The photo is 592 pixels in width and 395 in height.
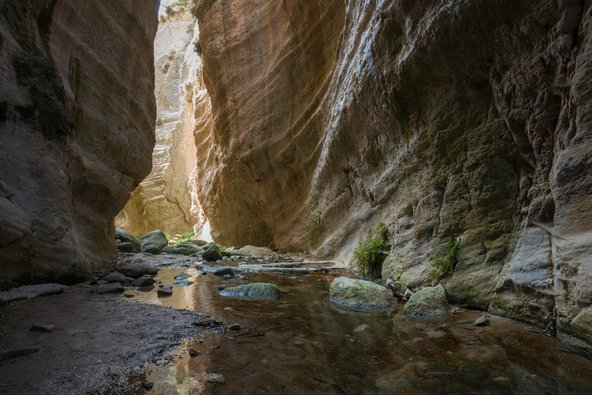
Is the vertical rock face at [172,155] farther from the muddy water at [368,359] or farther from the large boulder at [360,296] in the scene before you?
the muddy water at [368,359]

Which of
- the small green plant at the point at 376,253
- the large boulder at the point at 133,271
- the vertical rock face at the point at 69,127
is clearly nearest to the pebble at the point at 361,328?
the small green plant at the point at 376,253

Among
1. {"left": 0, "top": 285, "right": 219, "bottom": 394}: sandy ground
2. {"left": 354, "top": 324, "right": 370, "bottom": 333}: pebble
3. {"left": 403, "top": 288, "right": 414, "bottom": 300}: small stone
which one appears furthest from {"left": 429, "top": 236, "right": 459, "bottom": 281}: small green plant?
{"left": 0, "top": 285, "right": 219, "bottom": 394}: sandy ground

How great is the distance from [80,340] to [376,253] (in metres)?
5.17

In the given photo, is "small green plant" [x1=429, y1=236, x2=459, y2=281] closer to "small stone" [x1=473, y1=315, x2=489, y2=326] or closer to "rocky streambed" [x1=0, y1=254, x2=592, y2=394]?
"rocky streambed" [x1=0, y1=254, x2=592, y2=394]

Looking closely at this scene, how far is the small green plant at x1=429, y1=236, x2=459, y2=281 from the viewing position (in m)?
4.73

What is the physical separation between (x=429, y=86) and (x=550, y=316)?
3.82 metres

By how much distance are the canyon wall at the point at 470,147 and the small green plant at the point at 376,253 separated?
27cm

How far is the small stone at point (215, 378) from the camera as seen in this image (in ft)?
7.51

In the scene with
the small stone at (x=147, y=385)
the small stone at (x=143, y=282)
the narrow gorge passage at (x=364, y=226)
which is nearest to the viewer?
the small stone at (x=147, y=385)

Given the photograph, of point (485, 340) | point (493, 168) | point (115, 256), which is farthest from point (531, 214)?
point (115, 256)

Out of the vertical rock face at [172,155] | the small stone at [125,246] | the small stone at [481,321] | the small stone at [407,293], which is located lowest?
the small stone at [481,321]

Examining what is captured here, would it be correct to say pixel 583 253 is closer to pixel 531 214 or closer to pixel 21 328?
pixel 531 214

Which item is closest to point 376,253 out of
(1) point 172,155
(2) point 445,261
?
(2) point 445,261

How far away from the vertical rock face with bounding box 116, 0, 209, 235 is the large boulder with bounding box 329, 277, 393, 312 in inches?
1052
